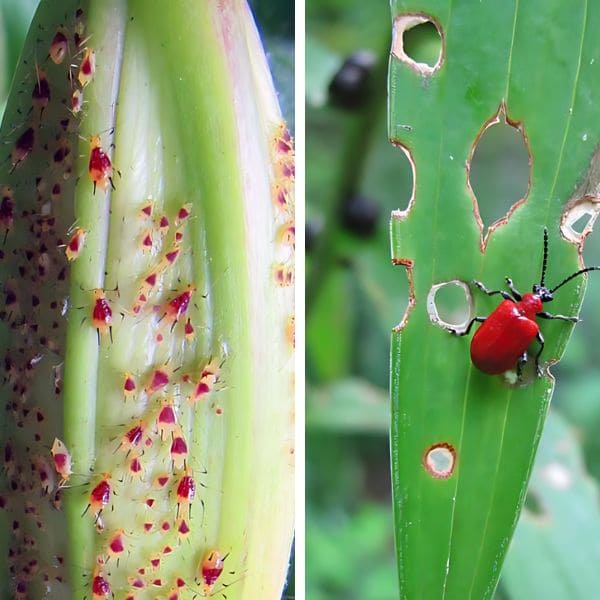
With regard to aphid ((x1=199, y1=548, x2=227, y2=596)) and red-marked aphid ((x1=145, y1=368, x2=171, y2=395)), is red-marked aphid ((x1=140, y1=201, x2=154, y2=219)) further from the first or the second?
aphid ((x1=199, y1=548, x2=227, y2=596))

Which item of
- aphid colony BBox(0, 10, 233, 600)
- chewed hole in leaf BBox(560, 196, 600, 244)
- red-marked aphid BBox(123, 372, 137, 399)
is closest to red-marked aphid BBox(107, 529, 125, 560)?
aphid colony BBox(0, 10, 233, 600)

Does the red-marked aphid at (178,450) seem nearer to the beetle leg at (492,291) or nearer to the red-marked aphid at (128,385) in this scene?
the red-marked aphid at (128,385)

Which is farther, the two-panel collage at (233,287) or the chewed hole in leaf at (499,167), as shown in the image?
the chewed hole in leaf at (499,167)

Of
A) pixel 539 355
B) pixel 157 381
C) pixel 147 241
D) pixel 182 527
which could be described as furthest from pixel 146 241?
pixel 539 355

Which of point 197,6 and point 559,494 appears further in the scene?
point 559,494

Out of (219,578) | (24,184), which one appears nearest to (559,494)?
(219,578)

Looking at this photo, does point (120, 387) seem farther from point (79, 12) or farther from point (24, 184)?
point (79, 12)

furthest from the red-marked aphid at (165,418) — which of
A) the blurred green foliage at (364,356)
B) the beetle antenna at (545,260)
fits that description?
the beetle antenna at (545,260)
